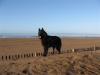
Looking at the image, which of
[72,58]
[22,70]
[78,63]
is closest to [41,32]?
[72,58]

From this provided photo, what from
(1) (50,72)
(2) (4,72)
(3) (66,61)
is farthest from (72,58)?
(2) (4,72)

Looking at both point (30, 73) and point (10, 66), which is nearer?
point (30, 73)

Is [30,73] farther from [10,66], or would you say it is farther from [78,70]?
[78,70]

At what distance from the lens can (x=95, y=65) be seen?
47.5 feet

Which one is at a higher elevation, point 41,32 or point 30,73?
point 41,32

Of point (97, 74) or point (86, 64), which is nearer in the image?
point (97, 74)

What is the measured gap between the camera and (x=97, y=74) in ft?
42.6

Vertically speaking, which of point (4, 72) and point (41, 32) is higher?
point (41, 32)

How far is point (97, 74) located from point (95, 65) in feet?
5.03

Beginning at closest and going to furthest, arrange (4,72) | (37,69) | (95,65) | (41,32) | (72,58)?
(4,72), (37,69), (95,65), (72,58), (41,32)

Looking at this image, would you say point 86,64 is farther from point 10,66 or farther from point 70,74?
point 10,66

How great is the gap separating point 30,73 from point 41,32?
260 inches

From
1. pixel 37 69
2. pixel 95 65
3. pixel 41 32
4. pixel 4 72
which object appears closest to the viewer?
pixel 4 72

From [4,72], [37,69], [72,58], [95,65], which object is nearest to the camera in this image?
[4,72]
